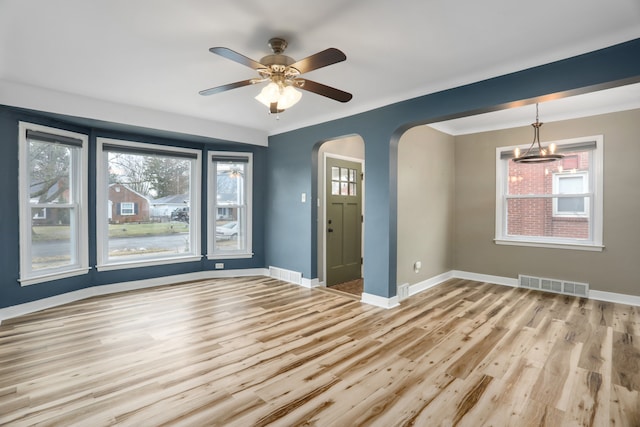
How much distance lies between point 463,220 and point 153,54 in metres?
5.10

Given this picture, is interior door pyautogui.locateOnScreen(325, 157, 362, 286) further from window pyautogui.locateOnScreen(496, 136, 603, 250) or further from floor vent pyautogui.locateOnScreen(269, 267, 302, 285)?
window pyautogui.locateOnScreen(496, 136, 603, 250)

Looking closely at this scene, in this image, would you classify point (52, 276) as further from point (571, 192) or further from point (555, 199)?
point (571, 192)

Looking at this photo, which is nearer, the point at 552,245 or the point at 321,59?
the point at 321,59

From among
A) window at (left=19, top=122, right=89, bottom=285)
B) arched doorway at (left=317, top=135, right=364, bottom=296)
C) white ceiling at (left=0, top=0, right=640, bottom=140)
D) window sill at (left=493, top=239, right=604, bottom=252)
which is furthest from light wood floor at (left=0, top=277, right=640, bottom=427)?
white ceiling at (left=0, top=0, right=640, bottom=140)

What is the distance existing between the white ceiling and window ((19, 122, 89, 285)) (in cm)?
61

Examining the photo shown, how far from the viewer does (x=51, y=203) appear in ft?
12.9

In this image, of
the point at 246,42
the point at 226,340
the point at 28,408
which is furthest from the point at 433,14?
the point at 28,408

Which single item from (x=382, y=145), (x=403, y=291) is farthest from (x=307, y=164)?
(x=403, y=291)

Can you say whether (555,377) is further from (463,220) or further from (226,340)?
(463,220)

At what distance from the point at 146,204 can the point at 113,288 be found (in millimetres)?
1285

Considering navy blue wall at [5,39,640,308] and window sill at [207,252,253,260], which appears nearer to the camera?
navy blue wall at [5,39,640,308]

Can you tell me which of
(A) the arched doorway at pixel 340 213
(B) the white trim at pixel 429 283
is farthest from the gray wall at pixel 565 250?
(A) the arched doorway at pixel 340 213

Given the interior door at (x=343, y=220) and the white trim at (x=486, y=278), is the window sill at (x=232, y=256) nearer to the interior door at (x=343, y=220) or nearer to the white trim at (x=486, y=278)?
the interior door at (x=343, y=220)

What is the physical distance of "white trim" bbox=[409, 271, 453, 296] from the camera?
15.2 ft
